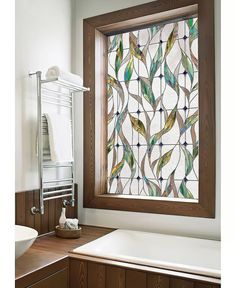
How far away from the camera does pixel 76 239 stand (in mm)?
2213

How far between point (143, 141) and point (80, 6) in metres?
1.34

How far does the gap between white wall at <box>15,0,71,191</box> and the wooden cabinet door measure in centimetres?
65

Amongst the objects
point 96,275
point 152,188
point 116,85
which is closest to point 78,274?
point 96,275

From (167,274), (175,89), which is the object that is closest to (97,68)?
(175,89)

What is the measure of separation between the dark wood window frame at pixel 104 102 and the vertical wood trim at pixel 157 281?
69 cm

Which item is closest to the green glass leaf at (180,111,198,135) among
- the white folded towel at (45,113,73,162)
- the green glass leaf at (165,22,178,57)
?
the green glass leaf at (165,22,178,57)

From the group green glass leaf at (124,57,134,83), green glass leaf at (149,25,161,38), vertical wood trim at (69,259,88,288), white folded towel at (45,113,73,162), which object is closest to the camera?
vertical wood trim at (69,259,88,288)

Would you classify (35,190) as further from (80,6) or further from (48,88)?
(80,6)

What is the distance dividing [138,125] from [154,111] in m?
0.18

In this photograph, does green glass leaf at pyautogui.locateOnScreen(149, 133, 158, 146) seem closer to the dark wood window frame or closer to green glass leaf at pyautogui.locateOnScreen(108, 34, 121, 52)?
the dark wood window frame

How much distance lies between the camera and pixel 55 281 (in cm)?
173

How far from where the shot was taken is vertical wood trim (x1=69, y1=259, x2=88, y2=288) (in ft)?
5.97

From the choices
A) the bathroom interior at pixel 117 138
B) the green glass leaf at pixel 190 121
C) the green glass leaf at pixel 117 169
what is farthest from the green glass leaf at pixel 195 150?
the green glass leaf at pixel 117 169

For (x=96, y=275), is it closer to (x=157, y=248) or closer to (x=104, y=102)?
(x=157, y=248)
